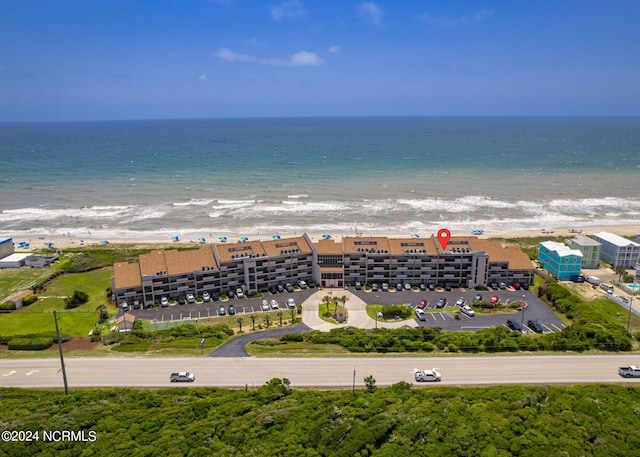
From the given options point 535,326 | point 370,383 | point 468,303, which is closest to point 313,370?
point 370,383

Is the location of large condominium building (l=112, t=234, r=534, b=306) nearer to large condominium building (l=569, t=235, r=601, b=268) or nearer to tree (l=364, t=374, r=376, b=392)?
large condominium building (l=569, t=235, r=601, b=268)

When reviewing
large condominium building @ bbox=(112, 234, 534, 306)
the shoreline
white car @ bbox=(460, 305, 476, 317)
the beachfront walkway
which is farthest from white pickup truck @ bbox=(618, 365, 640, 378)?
the shoreline

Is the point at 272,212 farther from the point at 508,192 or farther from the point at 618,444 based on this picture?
the point at 618,444

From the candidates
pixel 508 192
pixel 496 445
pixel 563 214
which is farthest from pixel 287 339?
pixel 508 192

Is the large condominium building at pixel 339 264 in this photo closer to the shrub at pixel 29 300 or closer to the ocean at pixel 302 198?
the shrub at pixel 29 300

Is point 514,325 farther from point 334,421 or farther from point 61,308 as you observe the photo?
point 61,308

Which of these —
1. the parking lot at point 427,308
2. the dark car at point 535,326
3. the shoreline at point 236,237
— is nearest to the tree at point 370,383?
the parking lot at point 427,308
